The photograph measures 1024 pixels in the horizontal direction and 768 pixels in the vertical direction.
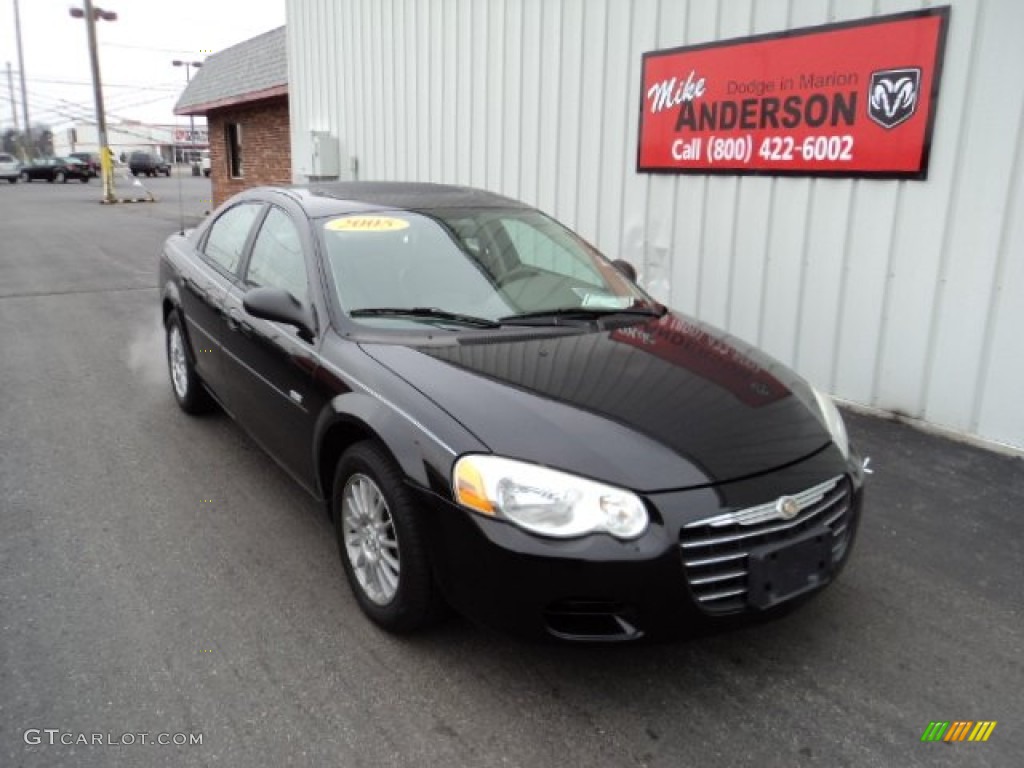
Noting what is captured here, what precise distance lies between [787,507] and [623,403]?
0.61 meters

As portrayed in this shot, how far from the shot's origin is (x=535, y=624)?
7.87 feet

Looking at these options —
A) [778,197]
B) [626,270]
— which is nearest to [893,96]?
[778,197]

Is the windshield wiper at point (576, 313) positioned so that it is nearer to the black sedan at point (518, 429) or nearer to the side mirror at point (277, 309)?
the black sedan at point (518, 429)

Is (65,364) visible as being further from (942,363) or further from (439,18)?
(942,363)

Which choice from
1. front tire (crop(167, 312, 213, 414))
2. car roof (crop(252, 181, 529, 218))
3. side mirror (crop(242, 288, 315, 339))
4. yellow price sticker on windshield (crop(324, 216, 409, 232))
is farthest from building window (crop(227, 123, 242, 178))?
side mirror (crop(242, 288, 315, 339))

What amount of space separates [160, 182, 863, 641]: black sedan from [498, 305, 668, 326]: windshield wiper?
1cm

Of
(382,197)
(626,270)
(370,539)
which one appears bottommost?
(370,539)

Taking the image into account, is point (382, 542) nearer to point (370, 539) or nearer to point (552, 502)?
point (370, 539)

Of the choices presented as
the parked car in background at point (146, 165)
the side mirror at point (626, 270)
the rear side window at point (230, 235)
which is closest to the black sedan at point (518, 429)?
the side mirror at point (626, 270)

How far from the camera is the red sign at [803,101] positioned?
194 inches

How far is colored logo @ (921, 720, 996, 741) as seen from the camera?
245 cm

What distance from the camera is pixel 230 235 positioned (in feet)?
15.3

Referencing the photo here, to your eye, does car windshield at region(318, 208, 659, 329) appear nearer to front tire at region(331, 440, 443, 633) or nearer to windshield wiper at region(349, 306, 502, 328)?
windshield wiper at region(349, 306, 502, 328)

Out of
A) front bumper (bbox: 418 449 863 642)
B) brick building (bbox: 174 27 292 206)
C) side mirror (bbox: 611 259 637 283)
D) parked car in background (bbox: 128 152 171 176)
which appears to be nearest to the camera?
front bumper (bbox: 418 449 863 642)
